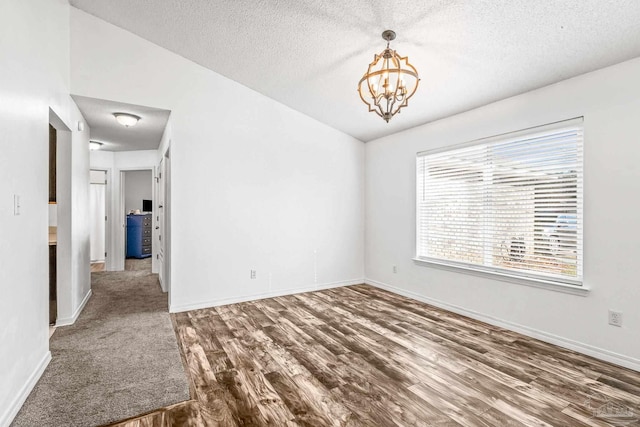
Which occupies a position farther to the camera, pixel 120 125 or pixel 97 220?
pixel 97 220

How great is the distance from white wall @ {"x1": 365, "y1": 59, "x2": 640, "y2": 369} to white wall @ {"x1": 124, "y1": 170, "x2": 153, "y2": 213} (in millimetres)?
8444

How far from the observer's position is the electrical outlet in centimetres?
258

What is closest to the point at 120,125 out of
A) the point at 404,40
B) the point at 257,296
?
the point at 257,296

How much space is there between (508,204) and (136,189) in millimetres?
9253

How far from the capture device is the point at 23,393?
2020 millimetres

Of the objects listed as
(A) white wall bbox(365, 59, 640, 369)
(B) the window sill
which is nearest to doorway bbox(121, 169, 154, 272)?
(B) the window sill

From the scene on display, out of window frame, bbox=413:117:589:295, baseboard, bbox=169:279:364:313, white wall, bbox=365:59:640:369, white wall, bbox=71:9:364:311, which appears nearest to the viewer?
white wall, bbox=365:59:640:369

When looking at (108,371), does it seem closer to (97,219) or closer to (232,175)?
(232,175)

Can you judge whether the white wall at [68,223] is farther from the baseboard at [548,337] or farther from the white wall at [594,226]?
the white wall at [594,226]

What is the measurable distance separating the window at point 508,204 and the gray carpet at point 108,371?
10.7 feet

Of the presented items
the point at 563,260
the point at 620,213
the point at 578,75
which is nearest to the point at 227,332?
the point at 563,260

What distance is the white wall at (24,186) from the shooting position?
6.01 feet

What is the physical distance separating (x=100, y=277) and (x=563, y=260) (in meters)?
6.89

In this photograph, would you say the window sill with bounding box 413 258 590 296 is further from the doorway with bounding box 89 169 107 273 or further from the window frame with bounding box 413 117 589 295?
the doorway with bounding box 89 169 107 273
